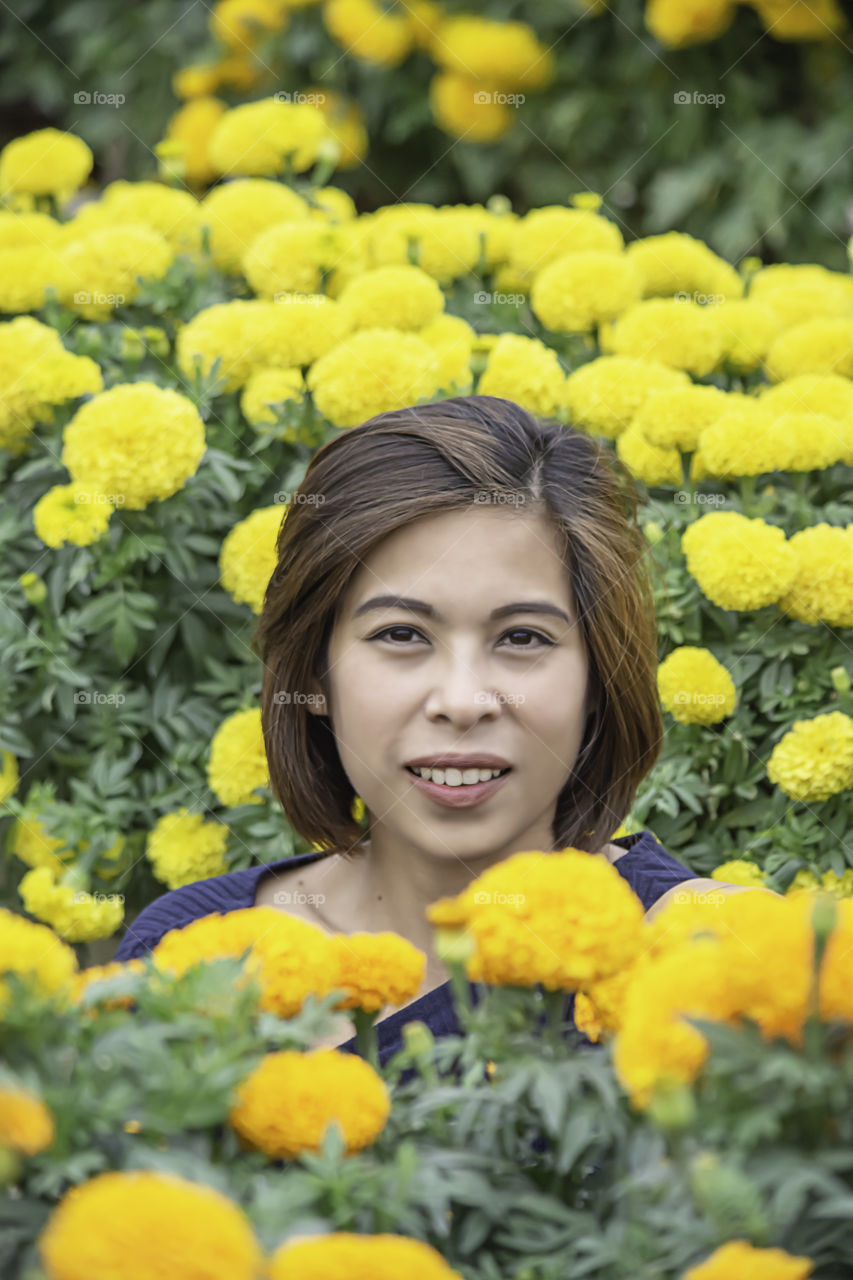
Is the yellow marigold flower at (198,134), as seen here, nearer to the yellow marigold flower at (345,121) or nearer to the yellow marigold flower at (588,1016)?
the yellow marigold flower at (345,121)

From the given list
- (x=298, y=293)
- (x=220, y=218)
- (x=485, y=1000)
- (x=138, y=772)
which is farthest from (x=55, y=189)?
(x=485, y=1000)

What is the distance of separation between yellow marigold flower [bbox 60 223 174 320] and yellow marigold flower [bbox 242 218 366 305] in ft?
0.65

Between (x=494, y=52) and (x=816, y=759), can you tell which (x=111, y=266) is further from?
(x=494, y=52)

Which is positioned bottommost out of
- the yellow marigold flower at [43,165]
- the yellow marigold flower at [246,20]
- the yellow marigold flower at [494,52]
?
the yellow marigold flower at [43,165]

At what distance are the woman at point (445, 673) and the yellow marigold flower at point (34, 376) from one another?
32.6 inches

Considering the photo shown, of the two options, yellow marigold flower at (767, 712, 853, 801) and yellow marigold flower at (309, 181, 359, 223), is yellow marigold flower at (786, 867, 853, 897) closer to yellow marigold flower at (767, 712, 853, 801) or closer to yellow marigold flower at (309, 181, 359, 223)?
yellow marigold flower at (767, 712, 853, 801)

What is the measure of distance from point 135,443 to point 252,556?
10.5 inches

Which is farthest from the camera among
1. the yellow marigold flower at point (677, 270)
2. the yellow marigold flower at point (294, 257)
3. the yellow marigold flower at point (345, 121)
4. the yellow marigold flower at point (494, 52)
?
the yellow marigold flower at point (345, 121)

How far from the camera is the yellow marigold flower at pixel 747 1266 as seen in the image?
75cm

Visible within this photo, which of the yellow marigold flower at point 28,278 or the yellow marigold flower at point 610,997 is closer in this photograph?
the yellow marigold flower at point 610,997

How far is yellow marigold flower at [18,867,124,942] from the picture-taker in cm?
253

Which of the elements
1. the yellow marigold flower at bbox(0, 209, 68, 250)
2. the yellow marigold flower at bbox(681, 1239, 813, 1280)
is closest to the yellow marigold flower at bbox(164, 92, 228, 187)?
the yellow marigold flower at bbox(0, 209, 68, 250)

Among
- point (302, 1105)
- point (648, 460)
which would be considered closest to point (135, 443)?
point (648, 460)

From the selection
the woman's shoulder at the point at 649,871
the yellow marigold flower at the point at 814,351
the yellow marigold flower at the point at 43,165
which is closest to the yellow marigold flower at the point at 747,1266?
the woman's shoulder at the point at 649,871
